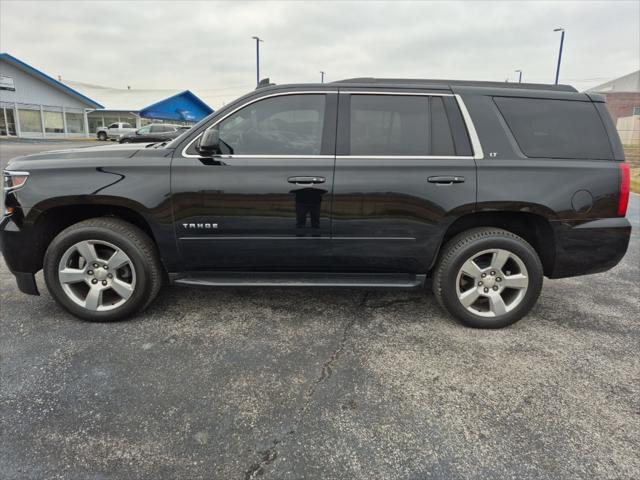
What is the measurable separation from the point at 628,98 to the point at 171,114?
170ft

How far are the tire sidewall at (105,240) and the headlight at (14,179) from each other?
471 millimetres

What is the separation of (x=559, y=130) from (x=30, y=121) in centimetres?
4201

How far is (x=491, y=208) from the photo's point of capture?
3275 millimetres

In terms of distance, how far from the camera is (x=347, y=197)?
3244mm

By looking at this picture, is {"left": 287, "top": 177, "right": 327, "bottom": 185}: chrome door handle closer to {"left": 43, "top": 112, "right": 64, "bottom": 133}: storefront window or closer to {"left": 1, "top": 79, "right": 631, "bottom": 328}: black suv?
{"left": 1, "top": 79, "right": 631, "bottom": 328}: black suv

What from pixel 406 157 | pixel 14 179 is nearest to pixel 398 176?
pixel 406 157

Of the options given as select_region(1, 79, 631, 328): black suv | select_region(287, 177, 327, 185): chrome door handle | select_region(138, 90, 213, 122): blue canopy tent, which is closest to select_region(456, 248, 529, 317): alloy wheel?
select_region(1, 79, 631, 328): black suv

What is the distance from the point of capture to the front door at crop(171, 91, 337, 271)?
3.23m

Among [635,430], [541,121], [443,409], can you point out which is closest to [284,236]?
[443,409]

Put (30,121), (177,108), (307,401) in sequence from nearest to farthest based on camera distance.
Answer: (307,401), (30,121), (177,108)

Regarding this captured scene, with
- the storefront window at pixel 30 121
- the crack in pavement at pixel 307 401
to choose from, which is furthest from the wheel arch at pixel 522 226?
the storefront window at pixel 30 121

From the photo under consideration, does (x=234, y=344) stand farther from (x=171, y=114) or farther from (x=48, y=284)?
(x=171, y=114)

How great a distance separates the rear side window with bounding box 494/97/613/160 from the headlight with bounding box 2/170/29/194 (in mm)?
3643

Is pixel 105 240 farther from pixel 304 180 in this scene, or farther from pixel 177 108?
pixel 177 108
